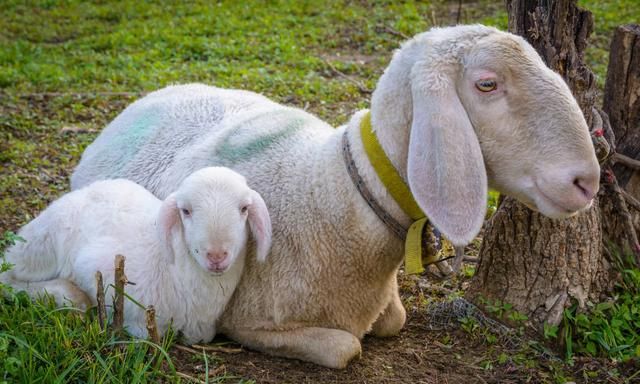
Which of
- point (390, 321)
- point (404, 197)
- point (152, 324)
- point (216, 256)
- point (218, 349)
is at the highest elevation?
point (404, 197)

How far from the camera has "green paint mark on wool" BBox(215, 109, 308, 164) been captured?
3.80m

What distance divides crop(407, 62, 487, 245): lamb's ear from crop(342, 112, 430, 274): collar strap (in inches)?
11.2

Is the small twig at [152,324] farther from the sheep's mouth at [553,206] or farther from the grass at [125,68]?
the sheep's mouth at [553,206]

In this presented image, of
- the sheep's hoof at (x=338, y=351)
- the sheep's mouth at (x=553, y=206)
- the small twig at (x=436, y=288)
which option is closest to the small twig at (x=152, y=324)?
the sheep's hoof at (x=338, y=351)

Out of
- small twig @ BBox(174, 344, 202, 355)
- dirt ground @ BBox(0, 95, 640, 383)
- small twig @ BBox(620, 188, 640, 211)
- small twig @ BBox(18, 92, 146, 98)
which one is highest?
small twig @ BBox(620, 188, 640, 211)

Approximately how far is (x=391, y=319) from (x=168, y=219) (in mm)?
1177

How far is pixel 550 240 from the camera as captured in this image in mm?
3752

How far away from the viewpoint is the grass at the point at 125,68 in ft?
10.5

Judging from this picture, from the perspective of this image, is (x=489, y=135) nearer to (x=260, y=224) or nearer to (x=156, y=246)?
(x=260, y=224)

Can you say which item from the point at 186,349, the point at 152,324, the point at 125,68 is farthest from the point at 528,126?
the point at 125,68

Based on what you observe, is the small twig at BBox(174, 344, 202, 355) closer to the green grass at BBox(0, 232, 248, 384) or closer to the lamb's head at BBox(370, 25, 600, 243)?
the green grass at BBox(0, 232, 248, 384)

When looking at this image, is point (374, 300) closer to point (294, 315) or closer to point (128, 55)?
point (294, 315)

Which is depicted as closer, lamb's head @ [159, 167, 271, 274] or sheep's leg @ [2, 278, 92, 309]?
lamb's head @ [159, 167, 271, 274]

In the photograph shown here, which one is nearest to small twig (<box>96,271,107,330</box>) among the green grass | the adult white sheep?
the green grass
